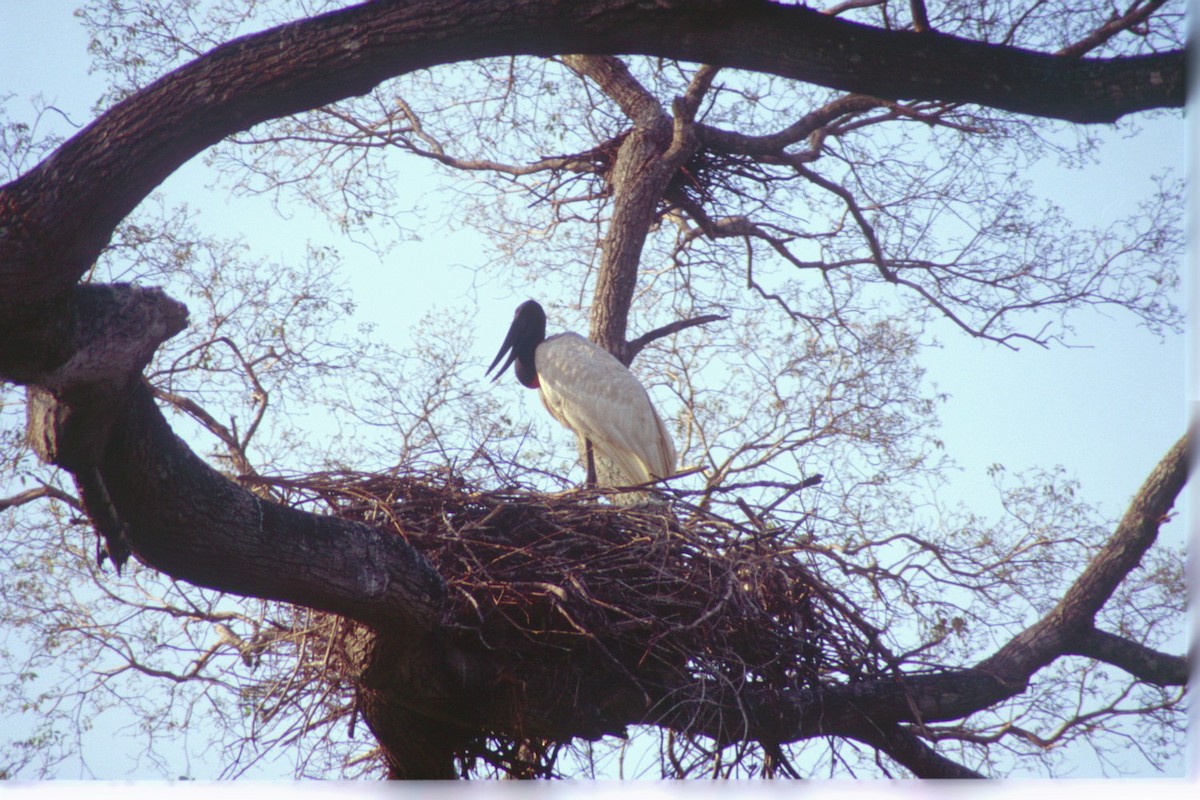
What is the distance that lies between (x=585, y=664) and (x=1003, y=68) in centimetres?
263

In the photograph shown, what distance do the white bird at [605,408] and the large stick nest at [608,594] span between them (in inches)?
74.4

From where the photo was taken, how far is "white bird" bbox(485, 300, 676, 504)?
22.3ft

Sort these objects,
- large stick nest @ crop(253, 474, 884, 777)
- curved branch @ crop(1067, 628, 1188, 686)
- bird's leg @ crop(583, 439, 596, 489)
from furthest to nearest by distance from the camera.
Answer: bird's leg @ crop(583, 439, 596, 489) → curved branch @ crop(1067, 628, 1188, 686) → large stick nest @ crop(253, 474, 884, 777)

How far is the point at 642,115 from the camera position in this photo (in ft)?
23.8

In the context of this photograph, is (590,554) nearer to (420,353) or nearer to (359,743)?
(359,743)

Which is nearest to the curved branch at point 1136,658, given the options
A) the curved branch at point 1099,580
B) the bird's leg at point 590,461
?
the curved branch at point 1099,580

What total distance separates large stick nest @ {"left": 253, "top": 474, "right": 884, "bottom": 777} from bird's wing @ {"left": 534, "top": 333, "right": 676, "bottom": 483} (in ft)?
6.42

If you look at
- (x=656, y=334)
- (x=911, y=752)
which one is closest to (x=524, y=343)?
(x=656, y=334)

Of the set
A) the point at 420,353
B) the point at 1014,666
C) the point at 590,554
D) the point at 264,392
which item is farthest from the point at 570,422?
the point at 1014,666

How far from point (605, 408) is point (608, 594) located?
2519mm

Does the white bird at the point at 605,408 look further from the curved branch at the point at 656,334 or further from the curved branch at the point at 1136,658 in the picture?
the curved branch at the point at 1136,658

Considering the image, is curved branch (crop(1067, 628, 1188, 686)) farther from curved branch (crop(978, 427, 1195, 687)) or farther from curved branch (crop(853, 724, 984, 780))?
curved branch (crop(853, 724, 984, 780))

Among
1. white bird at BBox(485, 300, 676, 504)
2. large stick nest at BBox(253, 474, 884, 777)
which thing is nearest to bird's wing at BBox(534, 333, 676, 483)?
white bird at BBox(485, 300, 676, 504)

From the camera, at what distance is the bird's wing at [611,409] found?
22.3 ft
